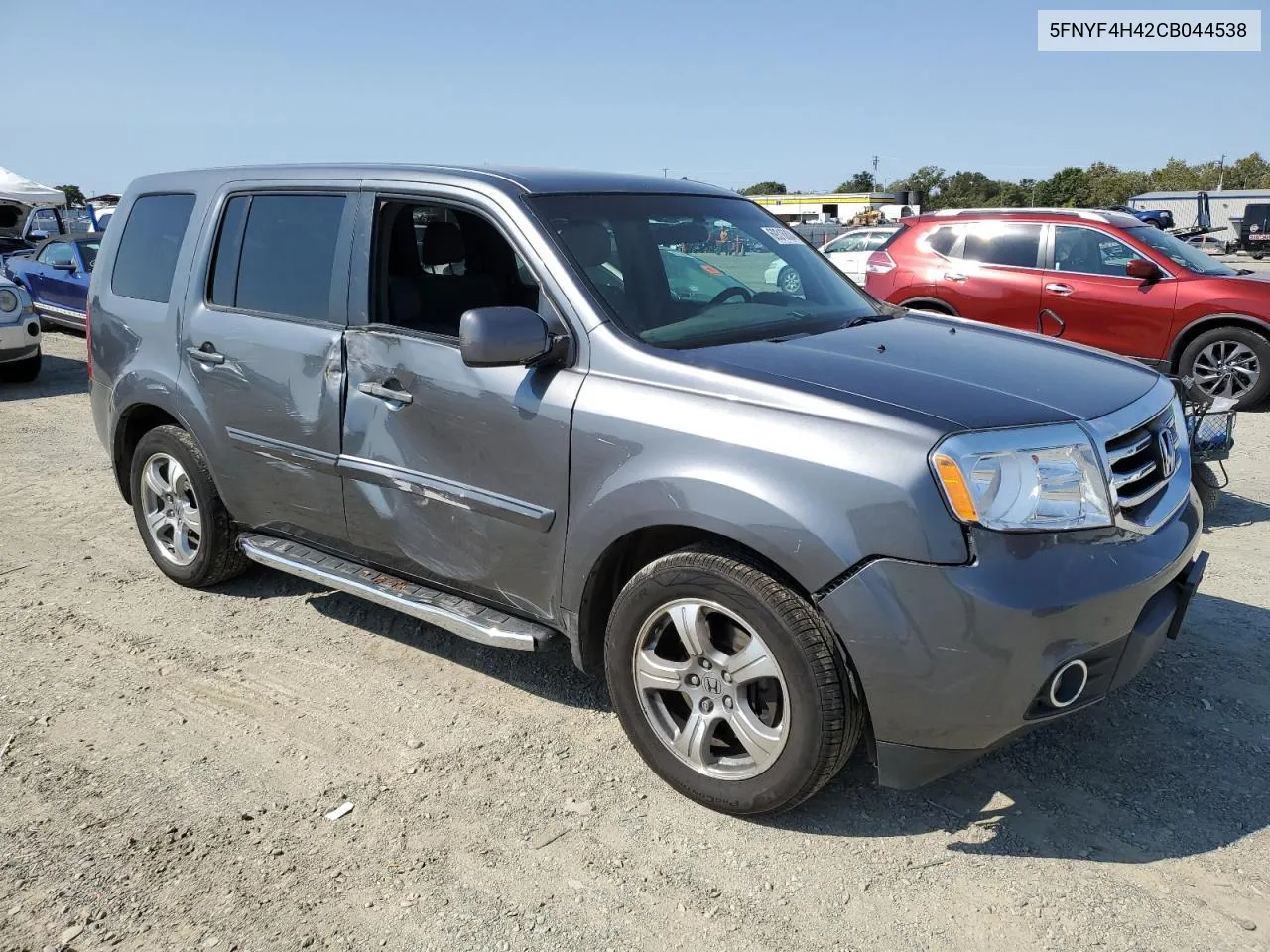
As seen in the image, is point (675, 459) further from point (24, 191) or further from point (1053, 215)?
point (24, 191)

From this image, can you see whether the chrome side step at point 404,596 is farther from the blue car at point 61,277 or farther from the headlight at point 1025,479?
the blue car at point 61,277

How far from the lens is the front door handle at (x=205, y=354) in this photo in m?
4.32

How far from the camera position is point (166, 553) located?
5.00m

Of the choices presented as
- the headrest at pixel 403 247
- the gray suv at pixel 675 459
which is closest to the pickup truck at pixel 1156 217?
the gray suv at pixel 675 459

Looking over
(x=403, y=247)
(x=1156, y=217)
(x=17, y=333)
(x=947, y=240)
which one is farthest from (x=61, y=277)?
(x=1156, y=217)

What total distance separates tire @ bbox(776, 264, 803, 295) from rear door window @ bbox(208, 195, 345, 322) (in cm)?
169

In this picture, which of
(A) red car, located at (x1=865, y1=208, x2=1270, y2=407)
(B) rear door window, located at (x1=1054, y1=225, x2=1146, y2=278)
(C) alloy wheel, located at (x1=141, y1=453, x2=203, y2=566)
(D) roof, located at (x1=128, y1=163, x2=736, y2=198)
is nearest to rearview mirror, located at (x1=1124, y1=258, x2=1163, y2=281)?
(A) red car, located at (x1=865, y1=208, x2=1270, y2=407)

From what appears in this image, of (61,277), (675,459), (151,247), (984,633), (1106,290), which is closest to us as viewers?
(984,633)

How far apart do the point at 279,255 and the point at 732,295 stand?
1842mm

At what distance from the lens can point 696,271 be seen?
3828 mm

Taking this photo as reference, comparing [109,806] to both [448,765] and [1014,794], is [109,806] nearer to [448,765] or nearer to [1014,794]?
[448,765]

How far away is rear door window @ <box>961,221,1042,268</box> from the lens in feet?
32.3

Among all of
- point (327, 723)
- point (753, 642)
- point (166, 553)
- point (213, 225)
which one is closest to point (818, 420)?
point (753, 642)

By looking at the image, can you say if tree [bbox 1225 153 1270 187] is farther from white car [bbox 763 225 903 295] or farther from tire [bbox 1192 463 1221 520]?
tire [bbox 1192 463 1221 520]
